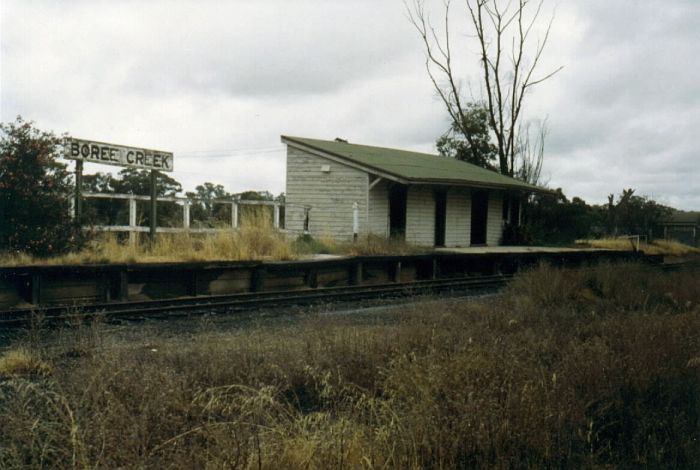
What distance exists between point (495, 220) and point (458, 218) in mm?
3115

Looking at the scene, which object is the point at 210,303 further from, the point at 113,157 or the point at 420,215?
the point at 420,215

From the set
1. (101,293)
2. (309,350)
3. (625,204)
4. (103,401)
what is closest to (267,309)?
(101,293)

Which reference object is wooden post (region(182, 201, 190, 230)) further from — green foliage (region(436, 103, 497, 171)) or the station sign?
green foliage (region(436, 103, 497, 171))

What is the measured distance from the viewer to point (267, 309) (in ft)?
39.3

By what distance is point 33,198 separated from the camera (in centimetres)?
1279

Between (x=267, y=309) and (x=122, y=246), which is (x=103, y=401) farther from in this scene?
(x=122, y=246)

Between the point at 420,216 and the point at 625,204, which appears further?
the point at 625,204

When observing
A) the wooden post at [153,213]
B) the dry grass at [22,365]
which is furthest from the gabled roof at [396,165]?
the dry grass at [22,365]

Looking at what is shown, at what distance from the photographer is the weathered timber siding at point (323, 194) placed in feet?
75.6

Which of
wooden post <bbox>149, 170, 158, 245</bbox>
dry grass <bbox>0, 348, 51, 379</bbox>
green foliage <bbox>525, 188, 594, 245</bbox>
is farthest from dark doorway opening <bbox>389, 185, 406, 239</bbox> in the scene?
dry grass <bbox>0, 348, 51, 379</bbox>

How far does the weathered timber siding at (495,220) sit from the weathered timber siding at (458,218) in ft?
5.36

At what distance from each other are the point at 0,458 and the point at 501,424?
313cm

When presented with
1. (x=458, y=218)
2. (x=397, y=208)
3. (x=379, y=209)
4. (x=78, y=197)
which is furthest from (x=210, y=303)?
(x=458, y=218)

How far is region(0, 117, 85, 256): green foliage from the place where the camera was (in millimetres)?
12617
